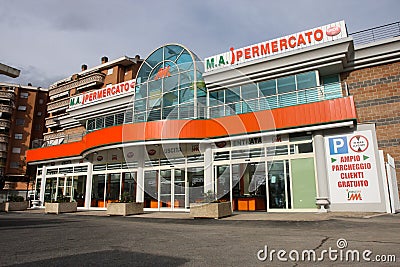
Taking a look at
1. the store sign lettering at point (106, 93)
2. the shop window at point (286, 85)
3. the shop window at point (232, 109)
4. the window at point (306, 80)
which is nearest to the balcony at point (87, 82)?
the store sign lettering at point (106, 93)

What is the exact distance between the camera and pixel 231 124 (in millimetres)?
15352

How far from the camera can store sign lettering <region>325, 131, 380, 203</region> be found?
12227 millimetres

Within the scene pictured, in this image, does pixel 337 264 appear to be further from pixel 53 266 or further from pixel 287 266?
pixel 53 266

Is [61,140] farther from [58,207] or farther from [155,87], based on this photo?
[155,87]

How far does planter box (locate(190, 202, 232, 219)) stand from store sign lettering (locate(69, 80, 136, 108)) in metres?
11.8

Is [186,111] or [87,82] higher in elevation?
[87,82]

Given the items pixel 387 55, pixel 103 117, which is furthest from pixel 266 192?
pixel 103 117

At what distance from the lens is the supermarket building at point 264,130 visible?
12.9 m

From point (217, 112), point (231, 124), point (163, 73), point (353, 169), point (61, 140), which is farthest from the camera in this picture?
point (61, 140)

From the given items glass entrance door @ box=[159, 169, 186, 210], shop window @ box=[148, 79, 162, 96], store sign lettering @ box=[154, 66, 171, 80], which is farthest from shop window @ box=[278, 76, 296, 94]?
shop window @ box=[148, 79, 162, 96]

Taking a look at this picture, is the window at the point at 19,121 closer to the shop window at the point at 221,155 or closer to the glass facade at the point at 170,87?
the glass facade at the point at 170,87

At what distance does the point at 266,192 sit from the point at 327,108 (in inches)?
185

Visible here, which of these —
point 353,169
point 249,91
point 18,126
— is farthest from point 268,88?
point 18,126

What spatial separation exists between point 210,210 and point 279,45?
9510 millimetres
